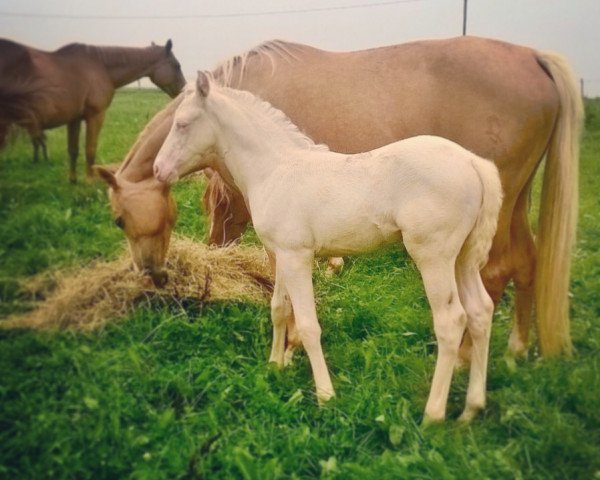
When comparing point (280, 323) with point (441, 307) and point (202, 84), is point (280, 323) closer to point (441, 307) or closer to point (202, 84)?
point (441, 307)

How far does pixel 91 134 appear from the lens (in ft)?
10.4

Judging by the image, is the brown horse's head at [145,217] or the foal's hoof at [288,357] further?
the brown horse's head at [145,217]

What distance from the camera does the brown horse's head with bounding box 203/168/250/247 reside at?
4457 mm

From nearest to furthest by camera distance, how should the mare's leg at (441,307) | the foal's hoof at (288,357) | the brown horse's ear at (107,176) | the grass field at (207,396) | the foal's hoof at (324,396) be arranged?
the grass field at (207,396) < the mare's leg at (441,307) < the foal's hoof at (324,396) < the brown horse's ear at (107,176) < the foal's hoof at (288,357)

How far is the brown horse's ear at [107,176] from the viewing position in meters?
3.36

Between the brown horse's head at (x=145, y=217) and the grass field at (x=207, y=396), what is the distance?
4.8 inches

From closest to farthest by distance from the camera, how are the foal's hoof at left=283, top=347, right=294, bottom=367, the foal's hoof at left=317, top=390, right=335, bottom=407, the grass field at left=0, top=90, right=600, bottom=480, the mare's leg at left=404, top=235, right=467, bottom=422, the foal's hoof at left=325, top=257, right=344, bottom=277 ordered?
the grass field at left=0, top=90, right=600, bottom=480 < the mare's leg at left=404, top=235, right=467, bottom=422 < the foal's hoof at left=317, top=390, right=335, bottom=407 < the foal's hoof at left=283, top=347, right=294, bottom=367 < the foal's hoof at left=325, top=257, right=344, bottom=277

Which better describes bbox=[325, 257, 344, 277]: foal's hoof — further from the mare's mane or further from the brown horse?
the mare's mane

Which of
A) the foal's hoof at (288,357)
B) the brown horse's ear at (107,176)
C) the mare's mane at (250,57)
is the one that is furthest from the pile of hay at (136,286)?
the mare's mane at (250,57)

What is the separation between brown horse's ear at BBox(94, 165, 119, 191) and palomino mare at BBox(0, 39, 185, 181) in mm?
54

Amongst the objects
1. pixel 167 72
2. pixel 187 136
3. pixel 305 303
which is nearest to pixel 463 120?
pixel 305 303

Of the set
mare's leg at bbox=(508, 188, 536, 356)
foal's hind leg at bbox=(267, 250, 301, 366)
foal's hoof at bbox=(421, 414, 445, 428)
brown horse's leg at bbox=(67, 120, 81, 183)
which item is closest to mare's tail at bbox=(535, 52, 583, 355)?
mare's leg at bbox=(508, 188, 536, 356)

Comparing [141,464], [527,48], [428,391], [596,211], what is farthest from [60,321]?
[596,211]

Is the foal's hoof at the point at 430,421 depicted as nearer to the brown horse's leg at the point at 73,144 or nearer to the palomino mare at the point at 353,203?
the palomino mare at the point at 353,203
